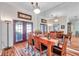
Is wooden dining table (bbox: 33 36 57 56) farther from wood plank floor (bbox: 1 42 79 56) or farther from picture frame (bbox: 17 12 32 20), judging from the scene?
picture frame (bbox: 17 12 32 20)

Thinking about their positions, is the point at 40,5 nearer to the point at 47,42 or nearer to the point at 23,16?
the point at 23,16

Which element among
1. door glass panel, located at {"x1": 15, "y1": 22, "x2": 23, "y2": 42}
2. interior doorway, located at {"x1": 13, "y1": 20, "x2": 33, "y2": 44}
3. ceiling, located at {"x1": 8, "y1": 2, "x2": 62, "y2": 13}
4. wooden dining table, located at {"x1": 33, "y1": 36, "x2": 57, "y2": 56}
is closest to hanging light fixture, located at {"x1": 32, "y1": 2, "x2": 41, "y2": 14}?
ceiling, located at {"x1": 8, "y1": 2, "x2": 62, "y2": 13}

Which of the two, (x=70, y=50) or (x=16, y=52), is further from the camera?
(x=16, y=52)

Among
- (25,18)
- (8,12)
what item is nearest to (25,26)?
(25,18)

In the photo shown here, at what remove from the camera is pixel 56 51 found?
1.91m

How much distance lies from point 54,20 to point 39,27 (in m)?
0.39

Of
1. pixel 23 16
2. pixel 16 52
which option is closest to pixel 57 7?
pixel 23 16

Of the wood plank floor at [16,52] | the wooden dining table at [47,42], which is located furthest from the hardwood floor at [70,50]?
the wooden dining table at [47,42]

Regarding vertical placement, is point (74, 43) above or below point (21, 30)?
below

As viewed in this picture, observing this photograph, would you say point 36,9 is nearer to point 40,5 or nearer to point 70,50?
point 40,5

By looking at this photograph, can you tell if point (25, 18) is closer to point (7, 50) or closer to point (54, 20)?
point (54, 20)

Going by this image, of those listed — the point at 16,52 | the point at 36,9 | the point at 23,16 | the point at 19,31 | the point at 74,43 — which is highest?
the point at 36,9

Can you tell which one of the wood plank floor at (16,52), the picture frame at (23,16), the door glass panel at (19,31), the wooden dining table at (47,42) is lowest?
the wood plank floor at (16,52)

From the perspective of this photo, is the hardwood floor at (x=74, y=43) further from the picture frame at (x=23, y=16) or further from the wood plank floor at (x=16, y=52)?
the picture frame at (x=23, y=16)
